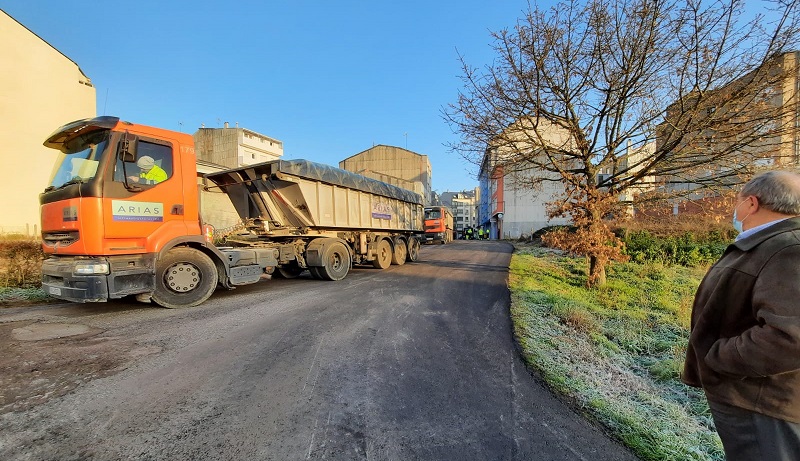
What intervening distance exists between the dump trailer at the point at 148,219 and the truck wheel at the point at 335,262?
0.45ft

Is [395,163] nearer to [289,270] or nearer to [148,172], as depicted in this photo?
[289,270]

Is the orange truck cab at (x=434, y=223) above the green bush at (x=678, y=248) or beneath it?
above

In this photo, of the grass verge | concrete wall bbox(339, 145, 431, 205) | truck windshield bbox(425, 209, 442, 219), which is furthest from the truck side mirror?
concrete wall bbox(339, 145, 431, 205)

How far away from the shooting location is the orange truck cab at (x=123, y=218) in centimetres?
473

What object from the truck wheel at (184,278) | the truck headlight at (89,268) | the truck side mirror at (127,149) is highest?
the truck side mirror at (127,149)

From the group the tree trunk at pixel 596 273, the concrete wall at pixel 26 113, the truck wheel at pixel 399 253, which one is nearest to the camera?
the tree trunk at pixel 596 273

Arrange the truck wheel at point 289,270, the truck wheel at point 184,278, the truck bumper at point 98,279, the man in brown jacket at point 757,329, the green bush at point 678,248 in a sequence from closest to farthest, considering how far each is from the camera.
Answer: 1. the man in brown jacket at point 757,329
2. the truck bumper at point 98,279
3. the truck wheel at point 184,278
4. the truck wheel at point 289,270
5. the green bush at point 678,248

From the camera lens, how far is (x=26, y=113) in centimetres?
1639

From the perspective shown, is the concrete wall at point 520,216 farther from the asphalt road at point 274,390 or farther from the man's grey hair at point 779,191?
the man's grey hair at point 779,191

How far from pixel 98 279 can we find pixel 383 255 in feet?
25.2

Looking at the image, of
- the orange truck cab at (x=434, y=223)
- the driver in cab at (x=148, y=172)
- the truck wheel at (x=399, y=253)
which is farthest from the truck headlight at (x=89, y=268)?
the orange truck cab at (x=434, y=223)

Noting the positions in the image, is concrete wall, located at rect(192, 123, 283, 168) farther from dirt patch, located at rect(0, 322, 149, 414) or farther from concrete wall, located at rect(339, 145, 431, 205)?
dirt patch, located at rect(0, 322, 149, 414)

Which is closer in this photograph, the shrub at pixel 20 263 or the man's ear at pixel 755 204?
the man's ear at pixel 755 204

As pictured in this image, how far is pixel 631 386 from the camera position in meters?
3.25
